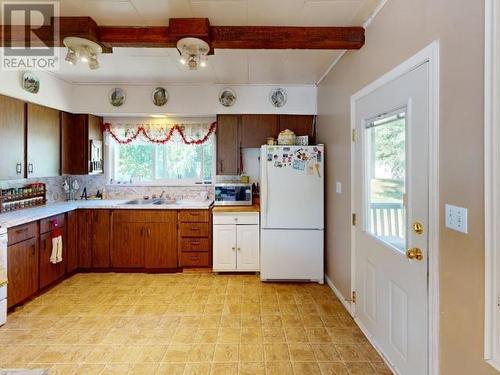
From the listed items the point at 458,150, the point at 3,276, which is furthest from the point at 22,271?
the point at 458,150

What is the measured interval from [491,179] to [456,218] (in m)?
0.28

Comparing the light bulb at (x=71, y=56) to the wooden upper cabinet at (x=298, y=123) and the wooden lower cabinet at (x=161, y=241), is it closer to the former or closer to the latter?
the wooden lower cabinet at (x=161, y=241)

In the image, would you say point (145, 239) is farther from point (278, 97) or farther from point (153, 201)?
point (278, 97)

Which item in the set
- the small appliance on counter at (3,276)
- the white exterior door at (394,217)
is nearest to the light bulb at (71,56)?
the small appliance on counter at (3,276)

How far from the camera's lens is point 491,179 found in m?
1.25

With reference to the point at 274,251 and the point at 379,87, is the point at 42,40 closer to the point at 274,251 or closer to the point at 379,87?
the point at 379,87

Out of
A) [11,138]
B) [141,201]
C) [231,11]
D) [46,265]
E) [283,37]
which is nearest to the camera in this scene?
[231,11]

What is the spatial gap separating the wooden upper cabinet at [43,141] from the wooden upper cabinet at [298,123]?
284cm

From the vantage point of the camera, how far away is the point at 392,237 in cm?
213

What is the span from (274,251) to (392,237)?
1820 mm

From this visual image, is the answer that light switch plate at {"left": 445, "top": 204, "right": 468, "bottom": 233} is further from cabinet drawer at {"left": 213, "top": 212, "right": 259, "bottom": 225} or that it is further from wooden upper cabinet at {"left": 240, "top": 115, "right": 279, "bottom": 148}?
wooden upper cabinet at {"left": 240, "top": 115, "right": 279, "bottom": 148}

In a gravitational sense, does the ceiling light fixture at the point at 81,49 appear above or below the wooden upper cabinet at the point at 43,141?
above

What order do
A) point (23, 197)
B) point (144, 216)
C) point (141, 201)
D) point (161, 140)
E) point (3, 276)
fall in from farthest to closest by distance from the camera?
1. point (161, 140)
2. point (141, 201)
3. point (144, 216)
4. point (23, 197)
5. point (3, 276)

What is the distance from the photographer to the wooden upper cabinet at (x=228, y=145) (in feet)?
14.2
